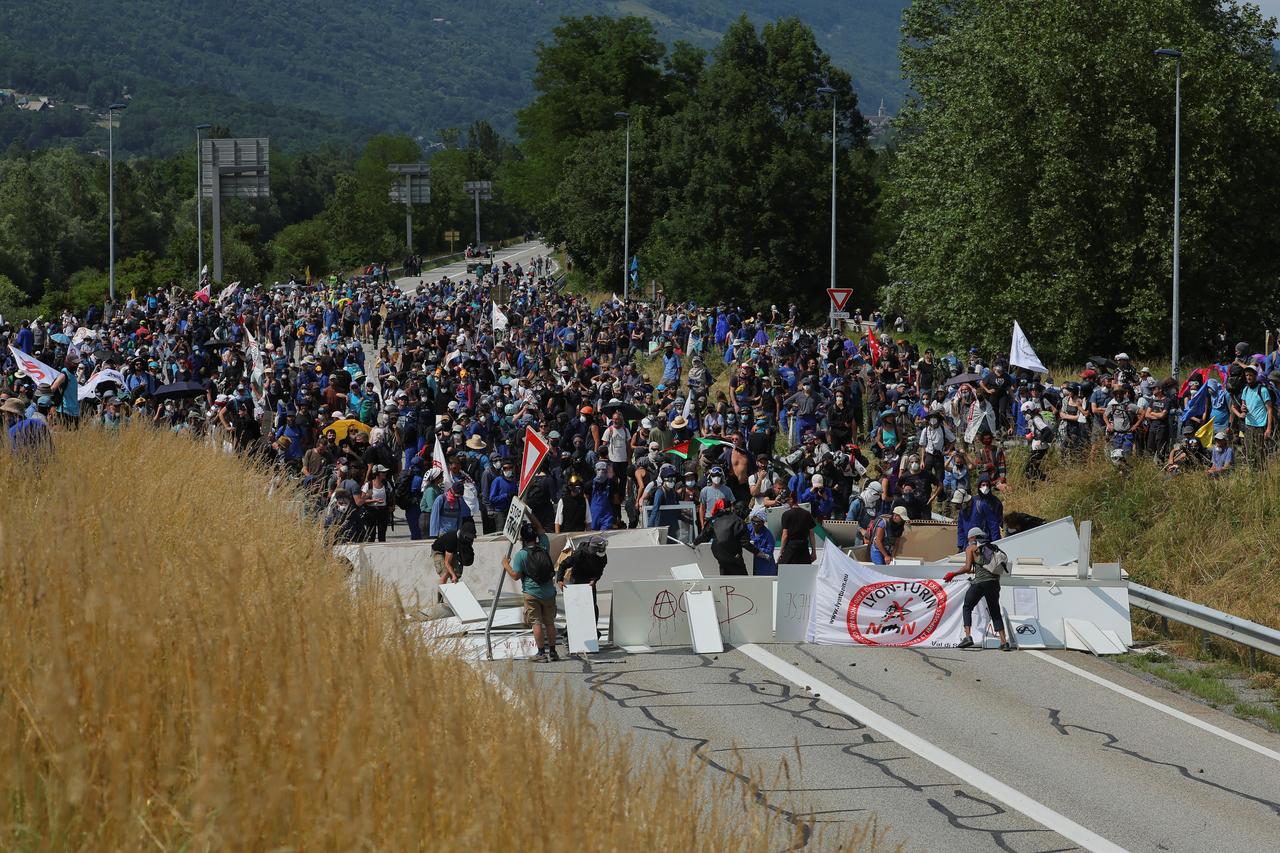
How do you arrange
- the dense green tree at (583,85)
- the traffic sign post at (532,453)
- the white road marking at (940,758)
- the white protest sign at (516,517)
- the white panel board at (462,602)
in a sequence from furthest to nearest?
the dense green tree at (583,85) < the traffic sign post at (532,453) < the white panel board at (462,602) < the white protest sign at (516,517) < the white road marking at (940,758)

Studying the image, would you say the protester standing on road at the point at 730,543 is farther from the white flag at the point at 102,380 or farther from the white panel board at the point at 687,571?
the white flag at the point at 102,380

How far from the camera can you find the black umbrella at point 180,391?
99.6 feet

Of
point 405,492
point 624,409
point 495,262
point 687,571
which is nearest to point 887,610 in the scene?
point 687,571

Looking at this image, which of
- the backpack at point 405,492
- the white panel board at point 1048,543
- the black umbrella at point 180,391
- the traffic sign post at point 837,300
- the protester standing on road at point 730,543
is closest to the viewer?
the protester standing on road at point 730,543

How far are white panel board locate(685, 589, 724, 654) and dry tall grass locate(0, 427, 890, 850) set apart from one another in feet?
30.9

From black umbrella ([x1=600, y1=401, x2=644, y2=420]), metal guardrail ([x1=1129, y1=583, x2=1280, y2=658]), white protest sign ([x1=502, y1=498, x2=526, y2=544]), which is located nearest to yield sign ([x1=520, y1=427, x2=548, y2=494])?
white protest sign ([x1=502, y1=498, x2=526, y2=544])

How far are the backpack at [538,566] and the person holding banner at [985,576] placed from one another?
419cm

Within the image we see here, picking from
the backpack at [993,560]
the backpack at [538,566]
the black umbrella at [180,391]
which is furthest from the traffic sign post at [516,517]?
the black umbrella at [180,391]

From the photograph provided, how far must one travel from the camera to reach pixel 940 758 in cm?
1284

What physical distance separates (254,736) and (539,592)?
10348 mm

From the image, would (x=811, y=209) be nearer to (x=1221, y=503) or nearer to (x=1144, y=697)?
(x=1221, y=503)

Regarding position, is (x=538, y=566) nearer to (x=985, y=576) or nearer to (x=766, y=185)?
(x=985, y=576)

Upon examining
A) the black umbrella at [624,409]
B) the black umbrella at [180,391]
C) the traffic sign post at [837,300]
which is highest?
the traffic sign post at [837,300]

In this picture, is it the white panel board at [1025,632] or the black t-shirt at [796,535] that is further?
the black t-shirt at [796,535]
